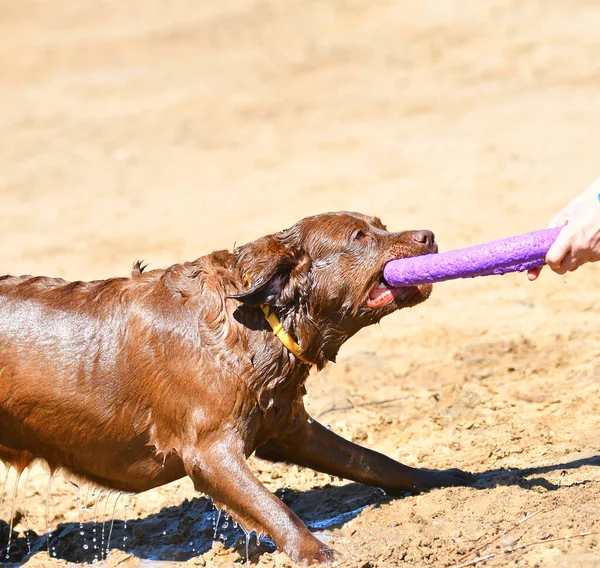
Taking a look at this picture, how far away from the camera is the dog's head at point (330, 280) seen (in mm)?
5992

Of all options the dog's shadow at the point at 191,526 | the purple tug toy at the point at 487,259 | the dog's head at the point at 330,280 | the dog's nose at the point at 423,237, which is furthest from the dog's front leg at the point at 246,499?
the dog's nose at the point at 423,237

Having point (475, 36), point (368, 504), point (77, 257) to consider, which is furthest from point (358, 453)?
point (475, 36)

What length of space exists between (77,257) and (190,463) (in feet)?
22.6

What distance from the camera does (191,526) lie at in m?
7.01

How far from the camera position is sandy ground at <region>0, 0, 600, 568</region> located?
6551mm

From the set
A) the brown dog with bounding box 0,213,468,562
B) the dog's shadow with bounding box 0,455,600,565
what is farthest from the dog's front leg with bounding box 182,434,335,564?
the dog's shadow with bounding box 0,455,600,565

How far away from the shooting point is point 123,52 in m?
20.2

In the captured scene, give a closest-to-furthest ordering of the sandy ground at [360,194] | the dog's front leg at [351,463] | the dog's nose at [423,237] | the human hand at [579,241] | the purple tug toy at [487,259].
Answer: the human hand at [579,241] → the purple tug toy at [487,259] → the dog's nose at [423,237] → the sandy ground at [360,194] → the dog's front leg at [351,463]

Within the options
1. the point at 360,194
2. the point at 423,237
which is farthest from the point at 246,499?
the point at 360,194

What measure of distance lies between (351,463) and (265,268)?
5.33 feet

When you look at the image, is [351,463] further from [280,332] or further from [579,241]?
[579,241]

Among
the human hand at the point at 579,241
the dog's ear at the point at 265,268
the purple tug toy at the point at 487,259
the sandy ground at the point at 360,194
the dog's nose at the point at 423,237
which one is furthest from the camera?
the sandy ground at the point at 360,194

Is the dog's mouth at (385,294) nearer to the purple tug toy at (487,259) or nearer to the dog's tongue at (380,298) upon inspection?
the dog's tongue at (380,298)

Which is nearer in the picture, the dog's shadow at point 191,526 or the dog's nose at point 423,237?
the dog's nose at point 423,237
